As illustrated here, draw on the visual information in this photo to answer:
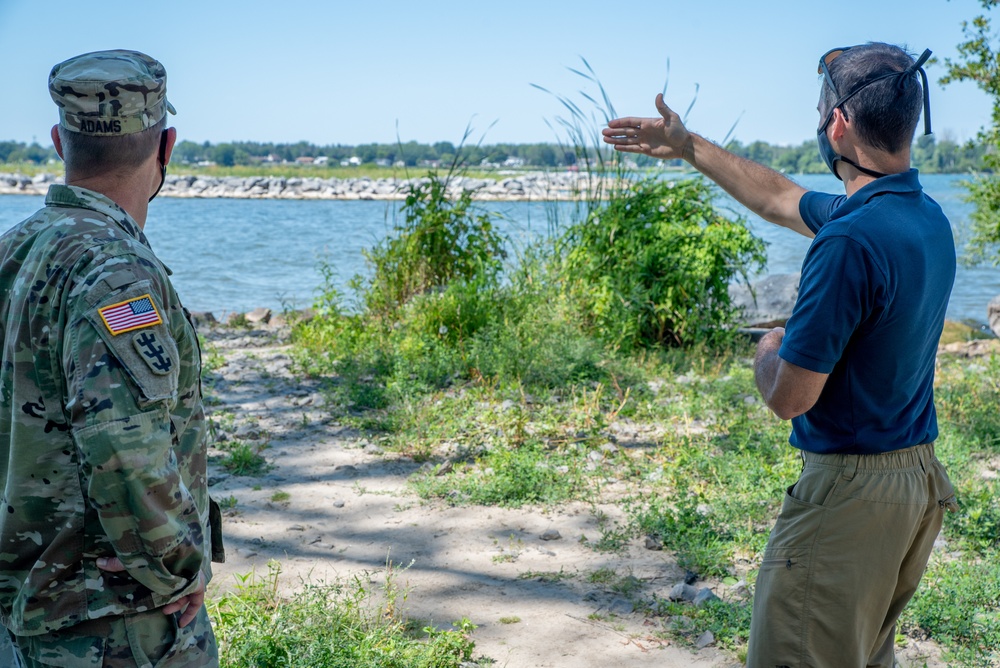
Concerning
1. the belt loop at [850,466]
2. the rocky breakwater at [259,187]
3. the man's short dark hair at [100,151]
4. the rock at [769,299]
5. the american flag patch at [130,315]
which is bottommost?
the rock at [769,299]

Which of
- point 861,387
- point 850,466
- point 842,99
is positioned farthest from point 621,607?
point 842,99

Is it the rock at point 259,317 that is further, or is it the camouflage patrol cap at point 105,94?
the rock at point 259,317

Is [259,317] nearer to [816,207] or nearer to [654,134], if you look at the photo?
[654,134]

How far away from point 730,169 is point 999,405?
434 centimetres

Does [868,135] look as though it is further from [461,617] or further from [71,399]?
[461,617]

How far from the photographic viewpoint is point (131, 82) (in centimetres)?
179

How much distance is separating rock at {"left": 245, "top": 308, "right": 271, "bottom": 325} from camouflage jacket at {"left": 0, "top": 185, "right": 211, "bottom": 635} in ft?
29.9

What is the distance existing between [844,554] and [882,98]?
117 centimetres

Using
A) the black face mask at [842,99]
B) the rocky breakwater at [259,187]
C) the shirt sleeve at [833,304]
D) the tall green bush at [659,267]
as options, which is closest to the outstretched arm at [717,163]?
the black face mask at [842,99]

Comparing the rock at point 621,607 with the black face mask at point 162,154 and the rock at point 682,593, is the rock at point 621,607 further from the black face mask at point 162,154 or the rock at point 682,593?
the black face mask at point 162,154

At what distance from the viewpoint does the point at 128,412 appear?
161 centimetres

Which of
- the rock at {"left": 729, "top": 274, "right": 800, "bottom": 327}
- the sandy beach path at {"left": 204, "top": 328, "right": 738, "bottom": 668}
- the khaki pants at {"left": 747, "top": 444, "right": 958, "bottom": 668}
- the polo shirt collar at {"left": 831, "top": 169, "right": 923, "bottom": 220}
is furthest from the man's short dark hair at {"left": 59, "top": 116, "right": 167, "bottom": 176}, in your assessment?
the rock at {"left": 729, "top": 274, "right": 800, "bottom": 327}

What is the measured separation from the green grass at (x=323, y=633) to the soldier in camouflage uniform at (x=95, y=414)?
1118 millimetres

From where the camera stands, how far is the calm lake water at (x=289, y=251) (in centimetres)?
1111
